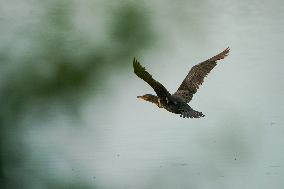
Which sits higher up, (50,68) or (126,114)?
(126,114)

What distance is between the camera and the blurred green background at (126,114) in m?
3.91

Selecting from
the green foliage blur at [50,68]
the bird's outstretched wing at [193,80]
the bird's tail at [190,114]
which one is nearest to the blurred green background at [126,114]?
the green foliage blur at [50,68]

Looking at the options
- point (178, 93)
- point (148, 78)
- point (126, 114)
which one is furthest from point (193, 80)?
point (126, 114)

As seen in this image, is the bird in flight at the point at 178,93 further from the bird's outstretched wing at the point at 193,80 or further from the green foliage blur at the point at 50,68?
the green foliage blur at the point at 50,68

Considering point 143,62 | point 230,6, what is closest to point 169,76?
point 143,62

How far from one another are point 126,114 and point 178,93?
1.59 meters

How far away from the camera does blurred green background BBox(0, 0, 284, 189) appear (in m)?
3.91

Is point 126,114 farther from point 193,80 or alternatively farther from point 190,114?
point 190,114

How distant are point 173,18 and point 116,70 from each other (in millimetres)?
1876

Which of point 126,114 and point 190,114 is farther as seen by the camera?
point 126,114

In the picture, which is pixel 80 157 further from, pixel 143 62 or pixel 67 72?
pixel 143 62

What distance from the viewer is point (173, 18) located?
6.67m

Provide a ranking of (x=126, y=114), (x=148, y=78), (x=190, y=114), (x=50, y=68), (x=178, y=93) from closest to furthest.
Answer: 1. (x=148, y=78)
2. (x=190, y=114)
3. (x=178, y=93)
4. (x=50, y=68)
5. (x=126, y=114)

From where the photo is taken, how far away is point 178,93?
3.27m
